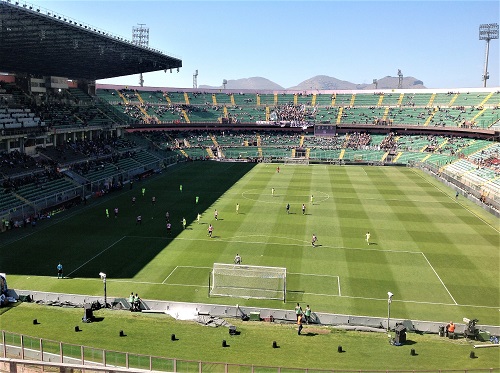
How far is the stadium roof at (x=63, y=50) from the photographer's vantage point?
42.1 metres

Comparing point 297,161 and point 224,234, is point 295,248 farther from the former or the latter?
point 297,161

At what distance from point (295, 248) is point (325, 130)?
70.1 metres

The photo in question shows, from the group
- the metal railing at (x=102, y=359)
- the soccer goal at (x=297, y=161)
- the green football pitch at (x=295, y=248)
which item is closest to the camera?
the metal railing at (x=102, y=359)

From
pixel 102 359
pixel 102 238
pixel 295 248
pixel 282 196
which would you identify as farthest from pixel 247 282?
pixel 282 196

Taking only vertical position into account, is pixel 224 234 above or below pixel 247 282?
above

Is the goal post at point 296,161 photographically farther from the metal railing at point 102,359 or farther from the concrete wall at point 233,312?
the metal railing at point 102,359

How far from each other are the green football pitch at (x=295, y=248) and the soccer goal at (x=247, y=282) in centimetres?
63

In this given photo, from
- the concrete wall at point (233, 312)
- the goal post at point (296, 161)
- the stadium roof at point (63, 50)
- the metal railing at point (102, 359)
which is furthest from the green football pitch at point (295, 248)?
the goal post at point (296, 161)

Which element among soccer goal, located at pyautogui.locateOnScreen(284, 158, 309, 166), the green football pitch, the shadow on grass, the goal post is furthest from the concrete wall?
soccer goal, located at pyautogui.locateOnScreen(284, 158, 309, 166)

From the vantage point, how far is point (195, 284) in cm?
2755

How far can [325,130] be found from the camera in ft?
331

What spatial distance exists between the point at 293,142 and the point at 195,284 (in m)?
74.1

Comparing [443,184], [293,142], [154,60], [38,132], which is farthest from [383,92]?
[38,132]

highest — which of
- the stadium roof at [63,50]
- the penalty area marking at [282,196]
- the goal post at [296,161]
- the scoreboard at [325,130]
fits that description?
the stadium roof at [63,50]
